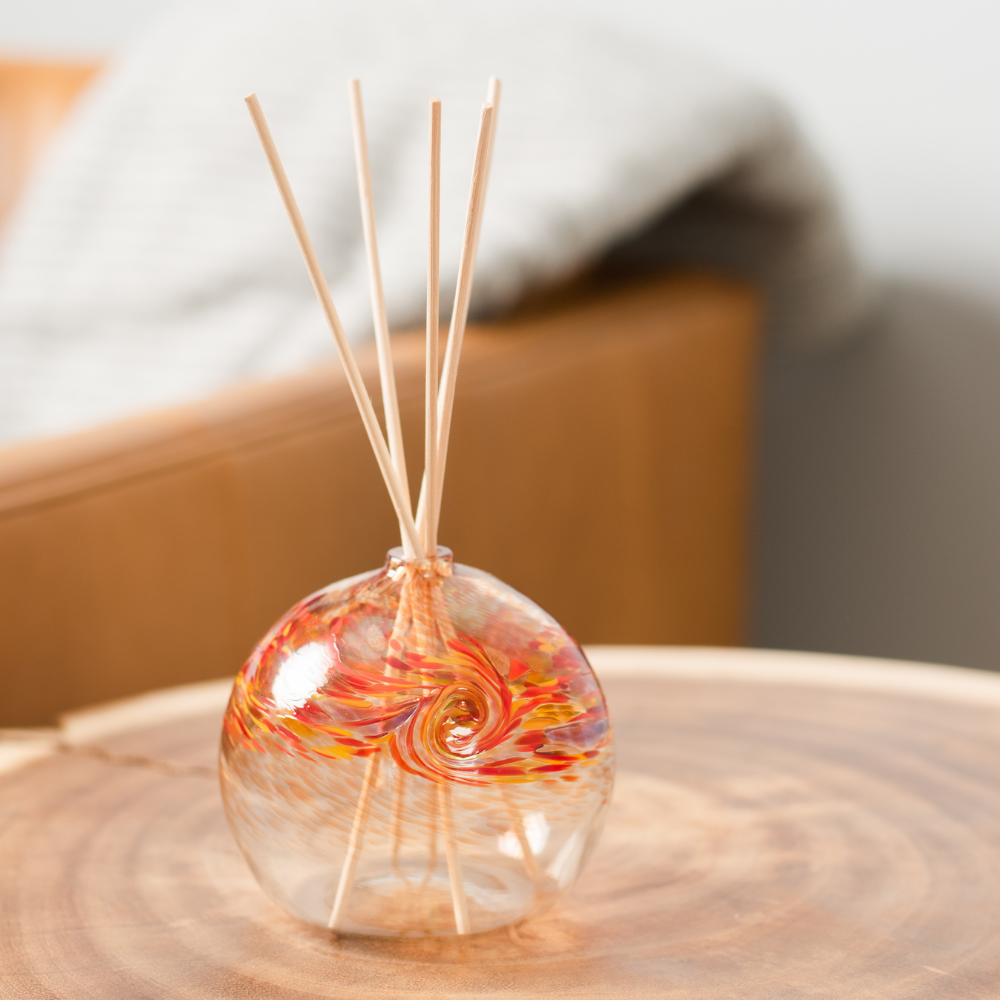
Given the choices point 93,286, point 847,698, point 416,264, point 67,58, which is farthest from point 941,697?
point 67,58

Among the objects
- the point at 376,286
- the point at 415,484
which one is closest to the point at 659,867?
the point at 376,286

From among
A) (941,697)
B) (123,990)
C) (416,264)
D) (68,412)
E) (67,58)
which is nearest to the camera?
(123,990)

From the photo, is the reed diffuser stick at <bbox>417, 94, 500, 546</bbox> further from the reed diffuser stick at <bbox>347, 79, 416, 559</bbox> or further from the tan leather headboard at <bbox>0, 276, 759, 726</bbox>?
the tan leather headboard at <bbox>0, 276, 759, 726</bbox>

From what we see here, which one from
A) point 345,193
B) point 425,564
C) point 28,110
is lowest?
point 425,564

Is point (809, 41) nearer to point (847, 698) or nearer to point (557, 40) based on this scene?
point (557, 40)

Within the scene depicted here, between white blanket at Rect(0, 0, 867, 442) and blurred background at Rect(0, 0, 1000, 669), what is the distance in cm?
9

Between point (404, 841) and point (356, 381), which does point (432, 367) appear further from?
point (404, 841)

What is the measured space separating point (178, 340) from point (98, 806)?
645 millimetres

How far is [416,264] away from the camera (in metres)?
0.98

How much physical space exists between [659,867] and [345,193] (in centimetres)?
76

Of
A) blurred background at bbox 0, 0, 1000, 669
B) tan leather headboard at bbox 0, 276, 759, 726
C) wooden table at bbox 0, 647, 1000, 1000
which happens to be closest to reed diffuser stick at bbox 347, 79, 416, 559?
wooden table at bbox 0, 647, 1000, 1000

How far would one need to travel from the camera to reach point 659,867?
0.46 metres

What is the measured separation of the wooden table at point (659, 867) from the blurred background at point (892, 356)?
69 cm

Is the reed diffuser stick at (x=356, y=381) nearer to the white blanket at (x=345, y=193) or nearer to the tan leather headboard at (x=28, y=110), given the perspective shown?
the white blanket at (x=345, y=193)
